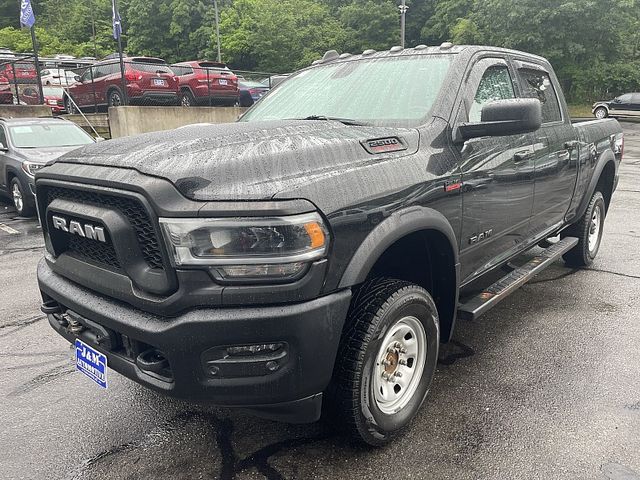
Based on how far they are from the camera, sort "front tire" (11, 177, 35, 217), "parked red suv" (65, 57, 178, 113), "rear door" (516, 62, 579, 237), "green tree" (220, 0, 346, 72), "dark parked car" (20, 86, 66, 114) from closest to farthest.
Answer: "rear door" (516, 62, 579, 237) → "front tire" (11, 177, 35, 217) → "parked red suv" (65, 57, 178, 113) → "dark parked car" (20, 86, 66, 114) → "green tree" (220, 0, 346, 72)

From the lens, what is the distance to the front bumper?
1946 millimetres

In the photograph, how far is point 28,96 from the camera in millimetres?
17938

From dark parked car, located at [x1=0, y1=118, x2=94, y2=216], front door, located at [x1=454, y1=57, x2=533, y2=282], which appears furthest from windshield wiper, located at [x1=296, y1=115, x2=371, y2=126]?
dark parked car, located at [x1=0, y1=118, x2=94, y2=216]

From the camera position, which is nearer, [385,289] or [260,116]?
[385,289]

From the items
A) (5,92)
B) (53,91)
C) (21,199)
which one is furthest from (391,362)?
(53,91)

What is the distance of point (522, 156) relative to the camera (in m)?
3.52

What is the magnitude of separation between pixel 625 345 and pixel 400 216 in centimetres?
234

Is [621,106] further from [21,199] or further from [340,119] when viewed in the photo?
[340,119]

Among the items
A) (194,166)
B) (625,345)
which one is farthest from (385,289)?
(625,345)

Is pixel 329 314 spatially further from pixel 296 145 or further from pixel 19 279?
pixel 19 279

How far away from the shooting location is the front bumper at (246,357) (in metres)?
1.95

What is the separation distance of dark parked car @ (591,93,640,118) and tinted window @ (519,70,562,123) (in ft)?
93.8

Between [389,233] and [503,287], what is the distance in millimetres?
1507

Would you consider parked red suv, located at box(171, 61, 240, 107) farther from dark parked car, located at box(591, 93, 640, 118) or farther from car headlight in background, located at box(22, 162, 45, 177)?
dark parked car, located at box(591, 93, 640, 118)
